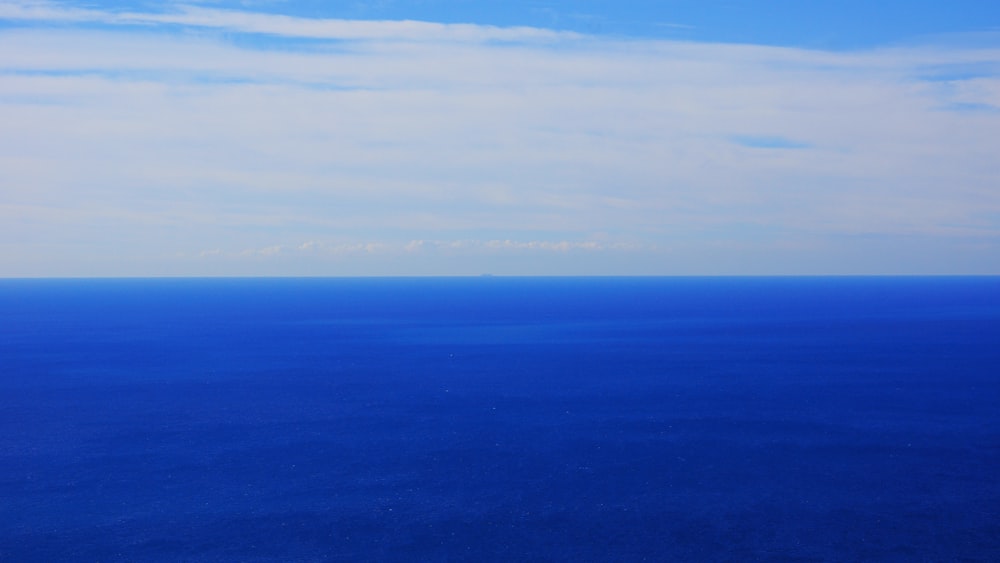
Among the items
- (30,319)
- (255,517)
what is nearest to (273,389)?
(255,517)

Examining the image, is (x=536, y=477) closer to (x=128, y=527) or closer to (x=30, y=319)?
(x=128, y=527)

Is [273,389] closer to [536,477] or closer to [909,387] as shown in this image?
[536,477]

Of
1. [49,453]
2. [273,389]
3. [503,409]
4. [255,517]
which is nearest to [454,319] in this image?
[273,389]

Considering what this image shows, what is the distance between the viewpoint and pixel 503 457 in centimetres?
5253

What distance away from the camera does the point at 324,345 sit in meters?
→ 124

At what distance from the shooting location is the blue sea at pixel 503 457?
38875mm

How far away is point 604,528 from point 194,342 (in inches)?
4014

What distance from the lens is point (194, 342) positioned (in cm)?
12850

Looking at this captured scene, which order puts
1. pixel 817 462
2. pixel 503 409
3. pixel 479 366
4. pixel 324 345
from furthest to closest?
1. pixel 324 345
2. pixel 479 366
3. pixel 503 409
4. pixel 817 462

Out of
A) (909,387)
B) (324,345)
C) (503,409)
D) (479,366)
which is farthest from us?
(324,345)

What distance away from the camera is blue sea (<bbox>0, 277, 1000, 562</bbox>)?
38.9m

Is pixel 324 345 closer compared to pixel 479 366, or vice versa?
pixel 479 366

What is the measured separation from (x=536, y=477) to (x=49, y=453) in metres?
31.4

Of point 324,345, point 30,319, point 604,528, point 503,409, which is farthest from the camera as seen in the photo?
point 30,319
